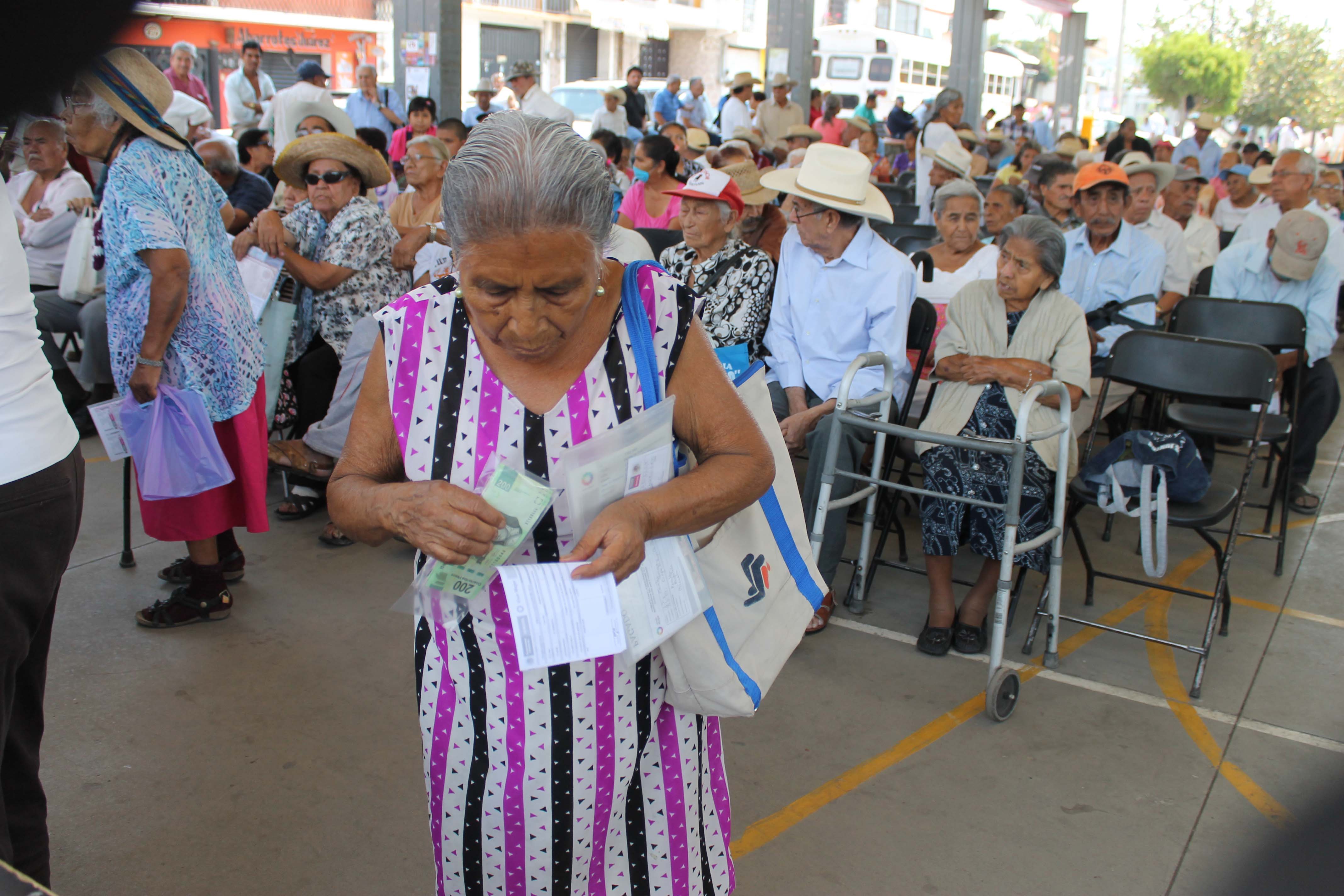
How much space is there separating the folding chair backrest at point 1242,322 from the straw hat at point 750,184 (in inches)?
92.1

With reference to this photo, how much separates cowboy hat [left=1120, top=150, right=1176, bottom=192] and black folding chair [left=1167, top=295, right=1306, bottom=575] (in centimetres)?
137

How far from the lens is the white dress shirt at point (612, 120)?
1334 centimetres

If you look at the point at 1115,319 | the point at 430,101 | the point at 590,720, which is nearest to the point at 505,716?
the point at 590,720

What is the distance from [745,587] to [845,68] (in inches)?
1025

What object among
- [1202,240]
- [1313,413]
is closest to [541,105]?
[1202,240]

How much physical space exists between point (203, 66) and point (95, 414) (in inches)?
602

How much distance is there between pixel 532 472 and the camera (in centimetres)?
152

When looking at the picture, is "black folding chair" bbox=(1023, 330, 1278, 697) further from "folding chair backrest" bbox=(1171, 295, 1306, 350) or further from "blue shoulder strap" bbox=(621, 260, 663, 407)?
"blue shoulder strap" bbox=(621, 260, 663, 407)

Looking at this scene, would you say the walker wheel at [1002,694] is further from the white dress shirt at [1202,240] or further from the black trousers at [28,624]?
the white dress shirt at [1202,240]

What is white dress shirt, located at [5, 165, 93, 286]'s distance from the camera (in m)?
5.71

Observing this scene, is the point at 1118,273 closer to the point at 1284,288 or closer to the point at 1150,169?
the point at 1284,288

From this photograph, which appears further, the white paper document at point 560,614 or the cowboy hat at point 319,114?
the cowboy hat at point 319,114

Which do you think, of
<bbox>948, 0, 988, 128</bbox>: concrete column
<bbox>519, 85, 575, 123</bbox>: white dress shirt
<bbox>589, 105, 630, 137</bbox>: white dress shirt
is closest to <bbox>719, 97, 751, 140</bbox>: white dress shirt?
<bbox>589, 105, 630, 137</bbox>: white dress shirt

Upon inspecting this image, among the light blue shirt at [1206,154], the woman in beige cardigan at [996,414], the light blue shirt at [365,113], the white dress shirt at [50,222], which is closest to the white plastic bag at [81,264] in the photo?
the white dress shirt at [50,222]
